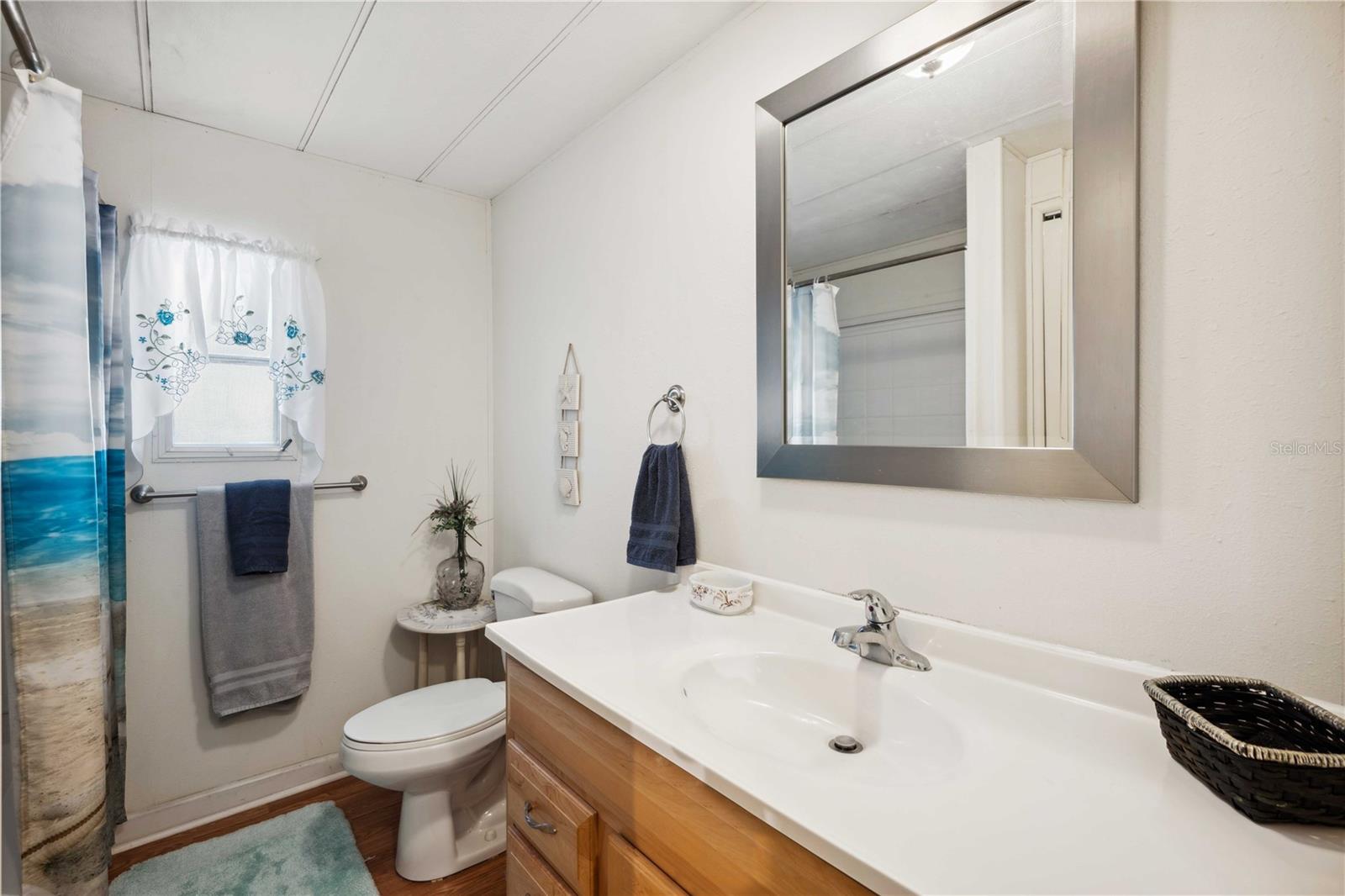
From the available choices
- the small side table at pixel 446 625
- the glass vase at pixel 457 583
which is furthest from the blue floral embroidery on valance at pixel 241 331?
the small side table at pixel 446 625

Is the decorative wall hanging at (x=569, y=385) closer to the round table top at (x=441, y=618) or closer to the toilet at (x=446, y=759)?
the toilet at (x=446, y=759)

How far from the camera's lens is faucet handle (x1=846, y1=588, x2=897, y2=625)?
3.22 ft

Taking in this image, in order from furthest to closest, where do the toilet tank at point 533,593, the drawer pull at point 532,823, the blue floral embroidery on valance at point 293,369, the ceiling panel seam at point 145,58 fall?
the blue floral embroidery on valance at point 293,369
the toilet tank at point 533,593
the ceiling panel seam at point 145,58
the drawer pull at point 532,823

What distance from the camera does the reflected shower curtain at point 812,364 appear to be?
119cm

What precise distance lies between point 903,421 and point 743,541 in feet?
1.54

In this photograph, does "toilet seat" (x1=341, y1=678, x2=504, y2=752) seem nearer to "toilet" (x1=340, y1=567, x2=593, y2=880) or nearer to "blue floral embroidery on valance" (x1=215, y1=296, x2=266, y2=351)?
"toilet" (x1=340, y1=567, x2=593, y2=880)

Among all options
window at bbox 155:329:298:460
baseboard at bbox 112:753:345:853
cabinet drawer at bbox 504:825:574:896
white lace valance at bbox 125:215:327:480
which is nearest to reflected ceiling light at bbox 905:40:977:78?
cabinet drawer at bbox 504:825:574:896

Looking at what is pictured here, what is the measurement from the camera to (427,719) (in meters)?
1.67

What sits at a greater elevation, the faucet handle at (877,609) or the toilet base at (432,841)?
the faucet handle at (877,609)

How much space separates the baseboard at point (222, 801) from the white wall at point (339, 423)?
26 mm

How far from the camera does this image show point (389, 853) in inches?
68.6

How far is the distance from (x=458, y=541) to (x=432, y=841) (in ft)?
3.29

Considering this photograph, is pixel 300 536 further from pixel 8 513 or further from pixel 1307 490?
pixel 1307 490

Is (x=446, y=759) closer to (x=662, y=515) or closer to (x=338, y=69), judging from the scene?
(x=662, y=515)
